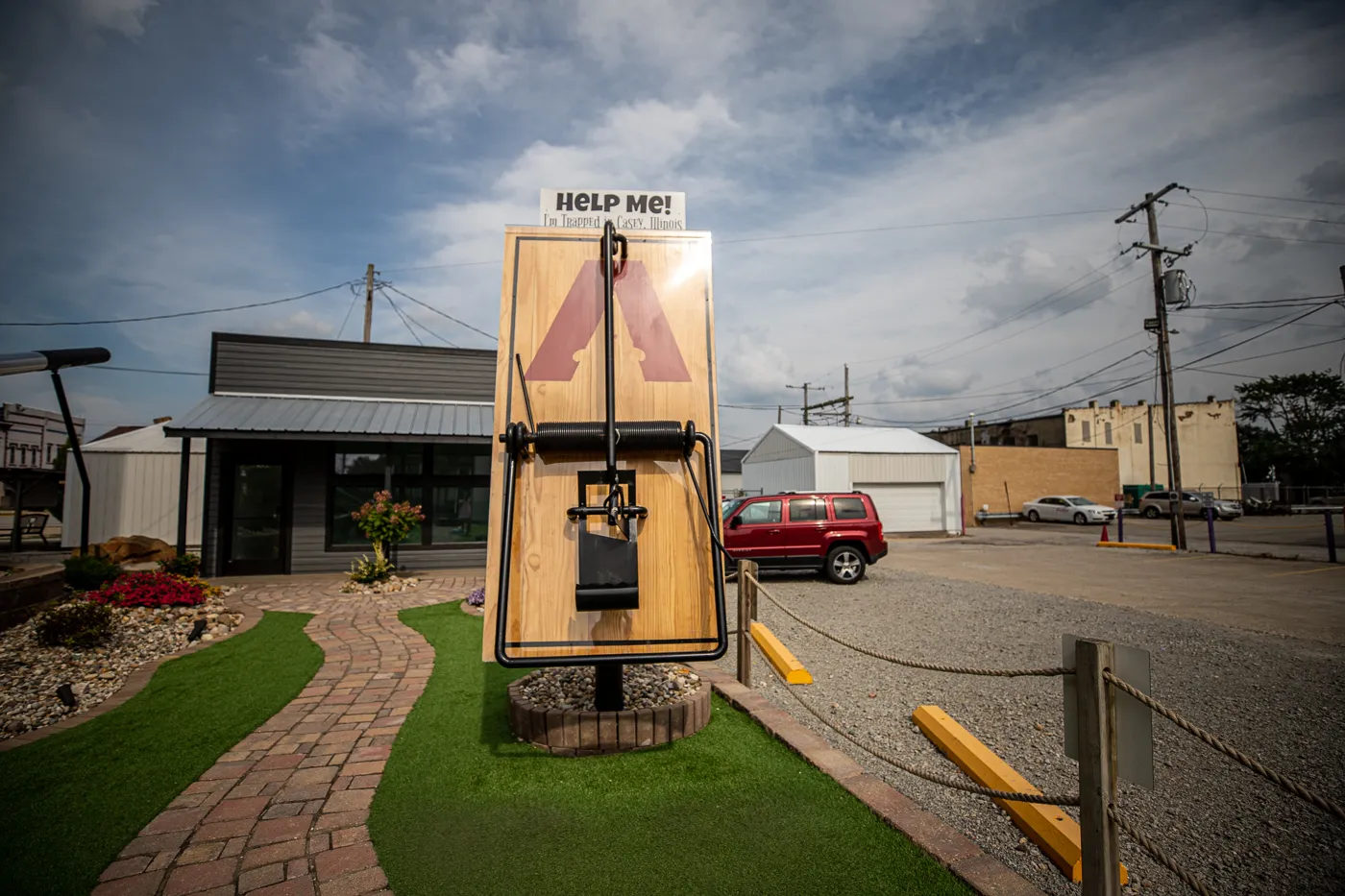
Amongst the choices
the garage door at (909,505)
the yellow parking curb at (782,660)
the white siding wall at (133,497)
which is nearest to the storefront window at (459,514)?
the yellow parking curb at (782,660)

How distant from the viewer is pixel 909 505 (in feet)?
82.7

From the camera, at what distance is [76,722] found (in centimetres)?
423

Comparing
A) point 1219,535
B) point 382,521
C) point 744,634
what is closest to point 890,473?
point 1219,535

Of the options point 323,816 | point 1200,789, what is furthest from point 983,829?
point 323,816

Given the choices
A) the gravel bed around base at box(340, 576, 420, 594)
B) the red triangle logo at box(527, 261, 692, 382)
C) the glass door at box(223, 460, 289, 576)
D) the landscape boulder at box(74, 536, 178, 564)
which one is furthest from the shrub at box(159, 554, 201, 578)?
the red triangle logo at box(527, 261, 692, 382)

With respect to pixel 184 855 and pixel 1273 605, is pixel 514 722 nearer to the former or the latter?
pixel 184 855

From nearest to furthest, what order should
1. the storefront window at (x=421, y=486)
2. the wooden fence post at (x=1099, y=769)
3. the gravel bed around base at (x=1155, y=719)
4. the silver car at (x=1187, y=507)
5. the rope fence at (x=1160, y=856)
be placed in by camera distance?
the rope fence at (x=1160, y=856) < the wooden fence post at (x=1099, y=769) < the gravel bed around base at (x=1155, y=719) < the storefront window at (x=421, y=486) < the silver car at (x=1187, y=507)

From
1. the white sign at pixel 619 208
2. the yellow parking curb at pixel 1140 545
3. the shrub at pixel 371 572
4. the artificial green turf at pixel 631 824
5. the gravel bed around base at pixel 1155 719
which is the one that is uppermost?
the white sign at pixel 619 208

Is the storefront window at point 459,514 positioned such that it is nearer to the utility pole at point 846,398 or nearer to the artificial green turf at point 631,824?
the artificial green turf at point 631,824

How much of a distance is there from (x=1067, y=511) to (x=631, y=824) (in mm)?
32752

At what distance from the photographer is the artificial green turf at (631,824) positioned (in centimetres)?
246

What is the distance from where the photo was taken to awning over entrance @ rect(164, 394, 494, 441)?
34.0ft

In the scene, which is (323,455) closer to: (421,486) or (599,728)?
(421,486)

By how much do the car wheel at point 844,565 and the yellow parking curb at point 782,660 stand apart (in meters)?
5.12
